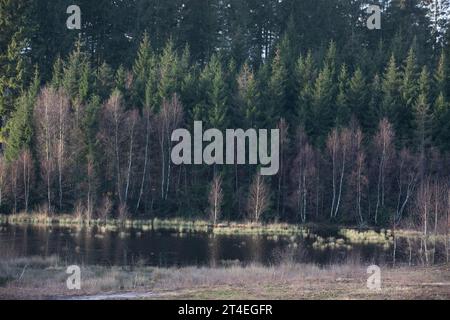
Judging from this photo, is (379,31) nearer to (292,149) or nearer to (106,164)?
(292,149)

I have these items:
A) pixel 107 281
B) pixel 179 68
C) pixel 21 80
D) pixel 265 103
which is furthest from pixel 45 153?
pixel 107 281

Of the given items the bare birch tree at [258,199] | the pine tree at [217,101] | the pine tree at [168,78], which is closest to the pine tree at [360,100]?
the pine tree at [217,101]

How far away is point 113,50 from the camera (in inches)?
2704

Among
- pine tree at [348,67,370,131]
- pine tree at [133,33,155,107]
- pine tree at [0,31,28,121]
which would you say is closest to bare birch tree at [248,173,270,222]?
pine tree at [348,67,370,131]

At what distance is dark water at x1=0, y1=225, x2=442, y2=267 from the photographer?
105ft

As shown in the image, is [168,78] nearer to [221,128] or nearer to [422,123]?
[221,128]

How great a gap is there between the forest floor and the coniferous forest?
885 inches

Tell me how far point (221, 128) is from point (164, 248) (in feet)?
65.9

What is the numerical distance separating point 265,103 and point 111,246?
2487cm

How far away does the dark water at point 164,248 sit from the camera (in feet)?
105

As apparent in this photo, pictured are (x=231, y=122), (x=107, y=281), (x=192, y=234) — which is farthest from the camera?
(x=231, y=122)

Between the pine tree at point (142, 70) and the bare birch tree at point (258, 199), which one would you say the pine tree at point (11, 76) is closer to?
the pine tree at point (142, 70)
